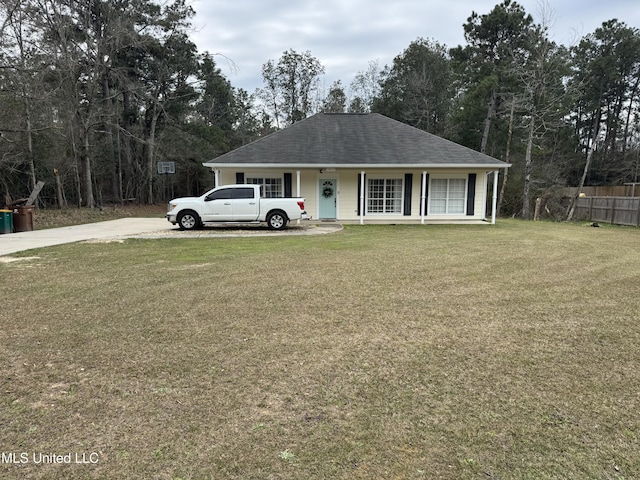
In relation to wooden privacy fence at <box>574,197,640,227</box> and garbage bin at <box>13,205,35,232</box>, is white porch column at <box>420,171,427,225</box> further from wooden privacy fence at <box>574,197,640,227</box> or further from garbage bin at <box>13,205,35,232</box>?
garbage bin at <box>13,205,35,232</box>

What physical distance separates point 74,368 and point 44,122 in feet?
69.9

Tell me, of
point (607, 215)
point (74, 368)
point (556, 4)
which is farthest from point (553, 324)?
point (556, 4)

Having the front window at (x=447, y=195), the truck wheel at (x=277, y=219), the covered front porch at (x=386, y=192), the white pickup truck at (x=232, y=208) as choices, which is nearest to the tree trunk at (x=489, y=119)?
the covered front porch at (x=386, y=192)

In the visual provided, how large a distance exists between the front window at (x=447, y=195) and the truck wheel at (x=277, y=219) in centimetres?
723

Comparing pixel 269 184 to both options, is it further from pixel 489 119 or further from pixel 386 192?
pixel 489 119

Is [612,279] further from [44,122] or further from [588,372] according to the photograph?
[44,122]

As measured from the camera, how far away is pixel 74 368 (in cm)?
331

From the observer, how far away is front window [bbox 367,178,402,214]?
17688mm

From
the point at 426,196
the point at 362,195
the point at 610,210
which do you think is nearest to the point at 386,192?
the point at 426,196

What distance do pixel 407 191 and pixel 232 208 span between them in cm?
791

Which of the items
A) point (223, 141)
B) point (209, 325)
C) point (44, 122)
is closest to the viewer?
point (209, 325)

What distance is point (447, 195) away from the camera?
17703 millimetres

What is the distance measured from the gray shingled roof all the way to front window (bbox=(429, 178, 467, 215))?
1.14 m

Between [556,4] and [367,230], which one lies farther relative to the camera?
[556,4]
